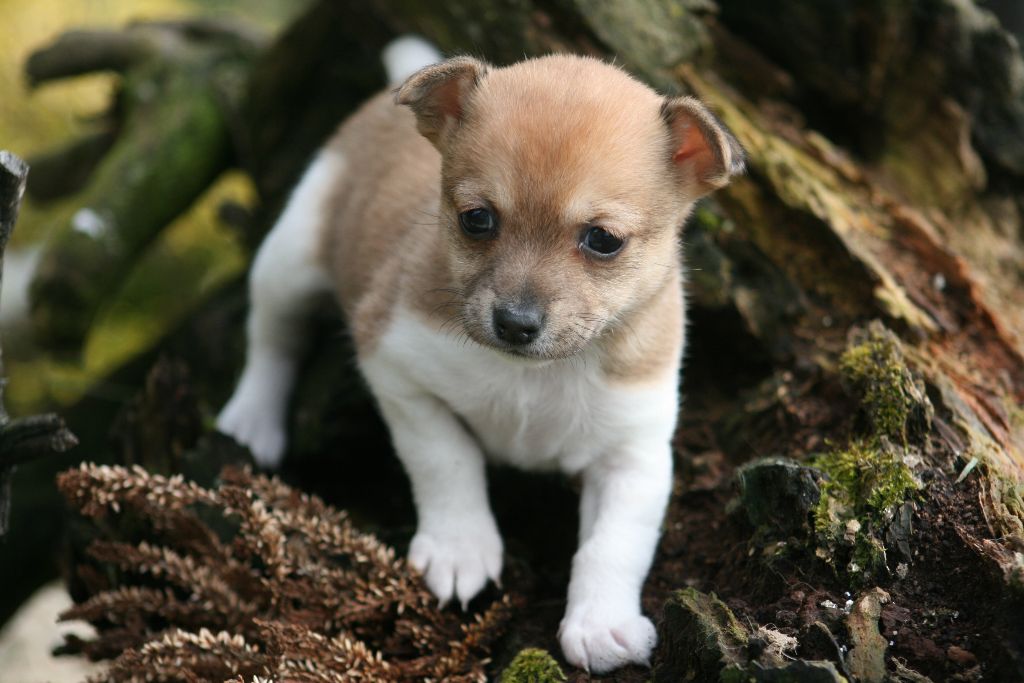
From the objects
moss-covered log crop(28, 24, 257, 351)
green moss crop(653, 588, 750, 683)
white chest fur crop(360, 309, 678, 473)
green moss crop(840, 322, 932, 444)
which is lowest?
moss-covered log crop(28, 24, 257, 351)

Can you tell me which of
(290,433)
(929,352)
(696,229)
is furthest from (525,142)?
(290,433)

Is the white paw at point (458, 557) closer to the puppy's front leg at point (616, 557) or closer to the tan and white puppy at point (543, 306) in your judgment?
the tan and white puppy at point (543, 306)

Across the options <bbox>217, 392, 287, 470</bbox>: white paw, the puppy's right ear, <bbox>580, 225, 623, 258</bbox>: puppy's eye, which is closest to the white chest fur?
<bbox>580, 225, 623, 258</bbox>: puppy's eye

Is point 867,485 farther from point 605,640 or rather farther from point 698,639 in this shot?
point 605,640

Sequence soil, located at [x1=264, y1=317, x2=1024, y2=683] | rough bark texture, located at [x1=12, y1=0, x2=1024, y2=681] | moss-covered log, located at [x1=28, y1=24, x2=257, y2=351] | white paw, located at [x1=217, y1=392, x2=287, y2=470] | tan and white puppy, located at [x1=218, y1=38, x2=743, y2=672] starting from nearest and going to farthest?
soil, located at [x1=264, y1=317, x2=1024, y2=683] → rough bark texture, located at [x1=12, y1=0, x2=1024, y2=681] → tan and white puppy, located at [x1=218, y1=38, x2=743, y2=672] → white paw, located at [x1=217, y1=392, x2=287, y2=470] → moss-covered log, located at [x1=28, y1=24, x2=257, y2=351]

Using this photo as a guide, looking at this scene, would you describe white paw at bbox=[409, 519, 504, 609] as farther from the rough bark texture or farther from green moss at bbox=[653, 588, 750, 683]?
green moss at bbox=[653, 588, 750, 683]

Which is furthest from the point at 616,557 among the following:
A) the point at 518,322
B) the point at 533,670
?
the point at 518,322

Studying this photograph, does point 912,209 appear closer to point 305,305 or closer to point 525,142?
point 525,142
